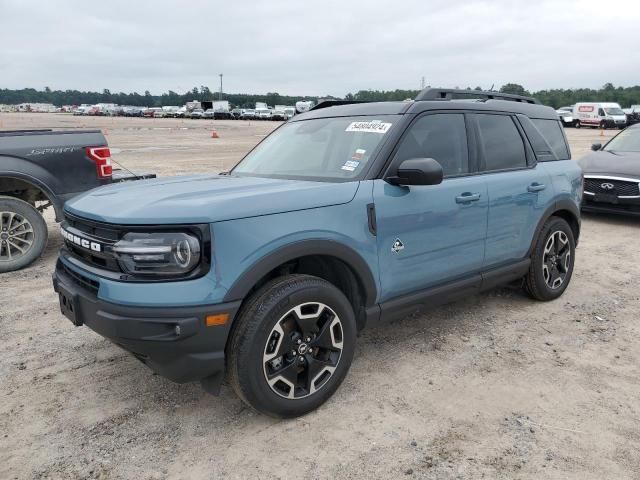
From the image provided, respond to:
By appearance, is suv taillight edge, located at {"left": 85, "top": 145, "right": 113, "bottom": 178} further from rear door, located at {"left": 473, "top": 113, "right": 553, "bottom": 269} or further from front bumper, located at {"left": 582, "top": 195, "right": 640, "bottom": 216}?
front bumper, located at {"left": 582, "top": 195, "right": 640, "bottom": 216}

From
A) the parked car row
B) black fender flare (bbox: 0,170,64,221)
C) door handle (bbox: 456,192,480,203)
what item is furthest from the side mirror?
the parked car row

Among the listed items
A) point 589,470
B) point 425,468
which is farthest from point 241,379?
point 589,470

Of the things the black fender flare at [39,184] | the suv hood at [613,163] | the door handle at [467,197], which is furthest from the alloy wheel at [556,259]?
the black fender flare at [39,184]

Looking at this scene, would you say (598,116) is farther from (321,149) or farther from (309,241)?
(309,241)

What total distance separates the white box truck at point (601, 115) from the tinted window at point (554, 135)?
38756 millimetres

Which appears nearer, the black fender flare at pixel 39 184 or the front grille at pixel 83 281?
the front grille at pixel 83 281

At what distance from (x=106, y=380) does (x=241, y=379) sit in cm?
125

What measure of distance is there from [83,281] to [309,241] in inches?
49.3

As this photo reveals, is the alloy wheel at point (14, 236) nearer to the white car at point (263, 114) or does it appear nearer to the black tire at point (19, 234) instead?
the black tire at point (19, 234)

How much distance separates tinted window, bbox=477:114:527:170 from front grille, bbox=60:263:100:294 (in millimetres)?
2942

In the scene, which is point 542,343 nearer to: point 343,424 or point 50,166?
point 343,424

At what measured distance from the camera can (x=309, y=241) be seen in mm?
2934

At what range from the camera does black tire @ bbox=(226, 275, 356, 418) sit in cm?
276

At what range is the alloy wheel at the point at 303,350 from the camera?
289 centimetres
